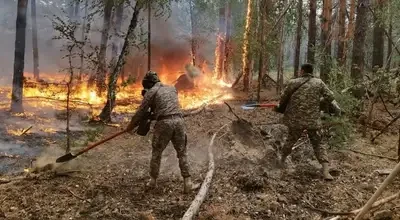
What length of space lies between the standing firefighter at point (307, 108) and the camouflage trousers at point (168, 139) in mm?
2225

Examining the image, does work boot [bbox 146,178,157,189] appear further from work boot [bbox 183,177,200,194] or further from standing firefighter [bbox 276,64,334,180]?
standing firefighter [bbox 276,64,334,180]

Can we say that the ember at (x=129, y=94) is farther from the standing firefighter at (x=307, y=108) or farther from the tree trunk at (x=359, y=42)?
the standing firefighter at (x=307, y=108)

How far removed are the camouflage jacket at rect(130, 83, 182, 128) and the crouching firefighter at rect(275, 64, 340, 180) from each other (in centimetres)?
234

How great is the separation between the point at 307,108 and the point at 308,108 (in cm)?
2

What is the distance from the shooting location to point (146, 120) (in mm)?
6914

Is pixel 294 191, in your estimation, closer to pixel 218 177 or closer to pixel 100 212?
pixel 218 177

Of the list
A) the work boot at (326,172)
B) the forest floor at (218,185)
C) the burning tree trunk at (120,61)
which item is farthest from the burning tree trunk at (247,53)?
the work boot at (326,172)

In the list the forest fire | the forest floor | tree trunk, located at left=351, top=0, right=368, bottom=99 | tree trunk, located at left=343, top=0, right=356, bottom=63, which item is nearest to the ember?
the forest fire

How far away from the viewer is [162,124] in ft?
21.9

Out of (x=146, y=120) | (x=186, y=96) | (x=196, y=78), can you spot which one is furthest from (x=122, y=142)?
(x=196, y=78)

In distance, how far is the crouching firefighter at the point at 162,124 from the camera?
22.0 feet

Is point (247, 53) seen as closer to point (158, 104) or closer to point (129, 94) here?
point (129, 94)

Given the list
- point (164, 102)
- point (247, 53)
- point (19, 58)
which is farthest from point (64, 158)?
point (247, 53)

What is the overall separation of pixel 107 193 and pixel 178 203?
133cm
